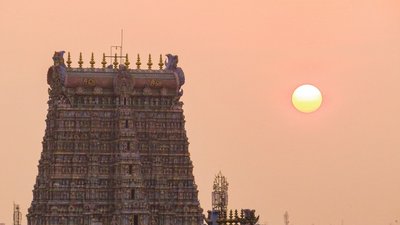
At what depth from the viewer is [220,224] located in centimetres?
19725

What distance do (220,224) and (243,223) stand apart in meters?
6.58

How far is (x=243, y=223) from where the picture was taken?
19100 centimetres
